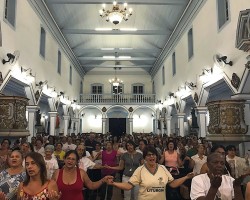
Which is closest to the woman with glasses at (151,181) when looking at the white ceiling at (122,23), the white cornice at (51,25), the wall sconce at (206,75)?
the wall sconce at (206,75)

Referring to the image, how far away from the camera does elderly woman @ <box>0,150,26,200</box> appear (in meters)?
3.43

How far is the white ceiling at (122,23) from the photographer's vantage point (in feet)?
46.1

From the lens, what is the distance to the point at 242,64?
8398 millimetres

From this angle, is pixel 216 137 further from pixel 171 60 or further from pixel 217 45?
pixel 171 60

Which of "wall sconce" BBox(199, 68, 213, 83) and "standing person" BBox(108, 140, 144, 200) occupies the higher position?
"wall sconce" BBox(199, 68, 213, 83)

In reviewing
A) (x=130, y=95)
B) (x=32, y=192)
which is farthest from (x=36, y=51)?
(x=130, y=95)

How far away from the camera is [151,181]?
3881 mm

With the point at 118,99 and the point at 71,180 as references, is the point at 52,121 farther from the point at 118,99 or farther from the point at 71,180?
the point at 71,180

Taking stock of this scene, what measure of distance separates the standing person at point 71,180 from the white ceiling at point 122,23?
34.1ft

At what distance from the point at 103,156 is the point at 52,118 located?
409 inches

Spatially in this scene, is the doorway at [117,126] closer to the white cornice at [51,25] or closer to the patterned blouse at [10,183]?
the white cornice at [51,25]

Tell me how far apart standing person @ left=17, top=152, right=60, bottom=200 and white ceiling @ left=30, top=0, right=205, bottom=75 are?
35.5 ft

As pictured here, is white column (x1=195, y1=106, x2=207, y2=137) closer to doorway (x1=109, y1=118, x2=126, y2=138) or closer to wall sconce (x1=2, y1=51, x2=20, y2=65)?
wall sconce (x1=2, y1=51, x2=20, y2=65)

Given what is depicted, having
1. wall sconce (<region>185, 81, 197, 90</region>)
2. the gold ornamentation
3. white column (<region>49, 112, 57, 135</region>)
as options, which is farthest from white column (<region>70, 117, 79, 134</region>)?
the gold ornamentation
